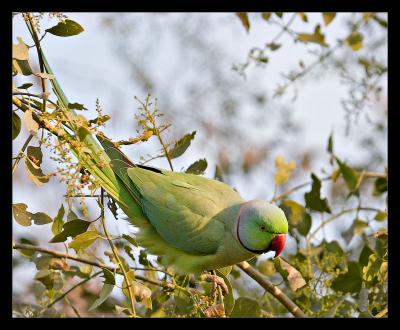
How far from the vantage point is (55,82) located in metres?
1.65

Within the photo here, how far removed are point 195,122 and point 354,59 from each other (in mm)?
1150

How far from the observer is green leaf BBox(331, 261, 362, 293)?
1.76m

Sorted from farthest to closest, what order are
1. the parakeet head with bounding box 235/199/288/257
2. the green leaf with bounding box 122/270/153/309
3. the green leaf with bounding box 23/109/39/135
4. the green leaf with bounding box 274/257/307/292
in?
1. the parakeet head with bounding box 235/199/288/257
2. the green leaf with bounding box 274/257/307/292
3. the green leaf with bounding box 122/270/153/309
4. the green leaf with bounding box 23/109/39/135

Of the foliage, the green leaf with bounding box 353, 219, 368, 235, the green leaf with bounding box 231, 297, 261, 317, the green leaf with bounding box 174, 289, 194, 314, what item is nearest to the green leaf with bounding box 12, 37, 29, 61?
the foliage

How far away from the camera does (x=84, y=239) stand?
60.7 inches

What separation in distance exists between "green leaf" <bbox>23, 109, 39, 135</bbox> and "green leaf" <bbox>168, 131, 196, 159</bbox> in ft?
1.40

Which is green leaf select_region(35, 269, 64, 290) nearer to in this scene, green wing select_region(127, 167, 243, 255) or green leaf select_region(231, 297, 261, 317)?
green wing select_region(127, 167, 243, 255)

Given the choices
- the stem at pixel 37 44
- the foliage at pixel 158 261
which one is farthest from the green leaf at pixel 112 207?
the stem at pixel 37 44

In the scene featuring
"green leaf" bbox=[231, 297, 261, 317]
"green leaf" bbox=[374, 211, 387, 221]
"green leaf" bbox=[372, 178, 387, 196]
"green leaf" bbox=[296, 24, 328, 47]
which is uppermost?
"green leaf" bbox=[296, 24, 328, 47]

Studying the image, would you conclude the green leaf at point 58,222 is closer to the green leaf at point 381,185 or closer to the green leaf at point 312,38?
the green leaf at point 312,38

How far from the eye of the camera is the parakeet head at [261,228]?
6.07 ft

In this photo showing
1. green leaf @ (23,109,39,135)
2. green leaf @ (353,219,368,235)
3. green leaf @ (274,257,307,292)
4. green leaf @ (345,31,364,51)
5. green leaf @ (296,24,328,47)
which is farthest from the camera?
green leaf @ (345,31,364,51)
